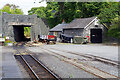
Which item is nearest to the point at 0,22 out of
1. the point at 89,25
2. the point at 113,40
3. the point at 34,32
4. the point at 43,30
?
the point at 34,32

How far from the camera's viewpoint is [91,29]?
40.2 metres

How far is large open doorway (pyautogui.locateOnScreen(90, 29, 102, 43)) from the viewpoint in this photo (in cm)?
4062

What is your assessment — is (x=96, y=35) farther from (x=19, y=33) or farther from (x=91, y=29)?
(x=19, y=33)

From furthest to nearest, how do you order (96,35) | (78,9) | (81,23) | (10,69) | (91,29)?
1. (78,9)
2. (81,23)
3. (96,35)
4. (91,29)
5. (10,69)

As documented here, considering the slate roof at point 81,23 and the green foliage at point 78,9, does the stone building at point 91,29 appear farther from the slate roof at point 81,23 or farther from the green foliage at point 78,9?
the green foliage at point 78,9

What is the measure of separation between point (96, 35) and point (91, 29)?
6.11 ft


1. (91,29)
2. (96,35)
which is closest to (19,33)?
(91,29)

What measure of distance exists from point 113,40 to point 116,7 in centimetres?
821

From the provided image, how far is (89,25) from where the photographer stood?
130ft

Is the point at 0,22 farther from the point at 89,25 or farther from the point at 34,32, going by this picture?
the point at 89,25

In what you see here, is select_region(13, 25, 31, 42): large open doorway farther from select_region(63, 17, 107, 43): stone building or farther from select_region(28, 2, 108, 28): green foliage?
select_region(63, 17, 107, 43): stone building

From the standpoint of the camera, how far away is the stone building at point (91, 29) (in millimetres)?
39500

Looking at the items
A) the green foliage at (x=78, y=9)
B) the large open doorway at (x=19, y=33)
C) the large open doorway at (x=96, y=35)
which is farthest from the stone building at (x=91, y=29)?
the large open doorway at (x=19, y=33)

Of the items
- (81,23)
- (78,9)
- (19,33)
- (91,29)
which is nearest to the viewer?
(91,29)
